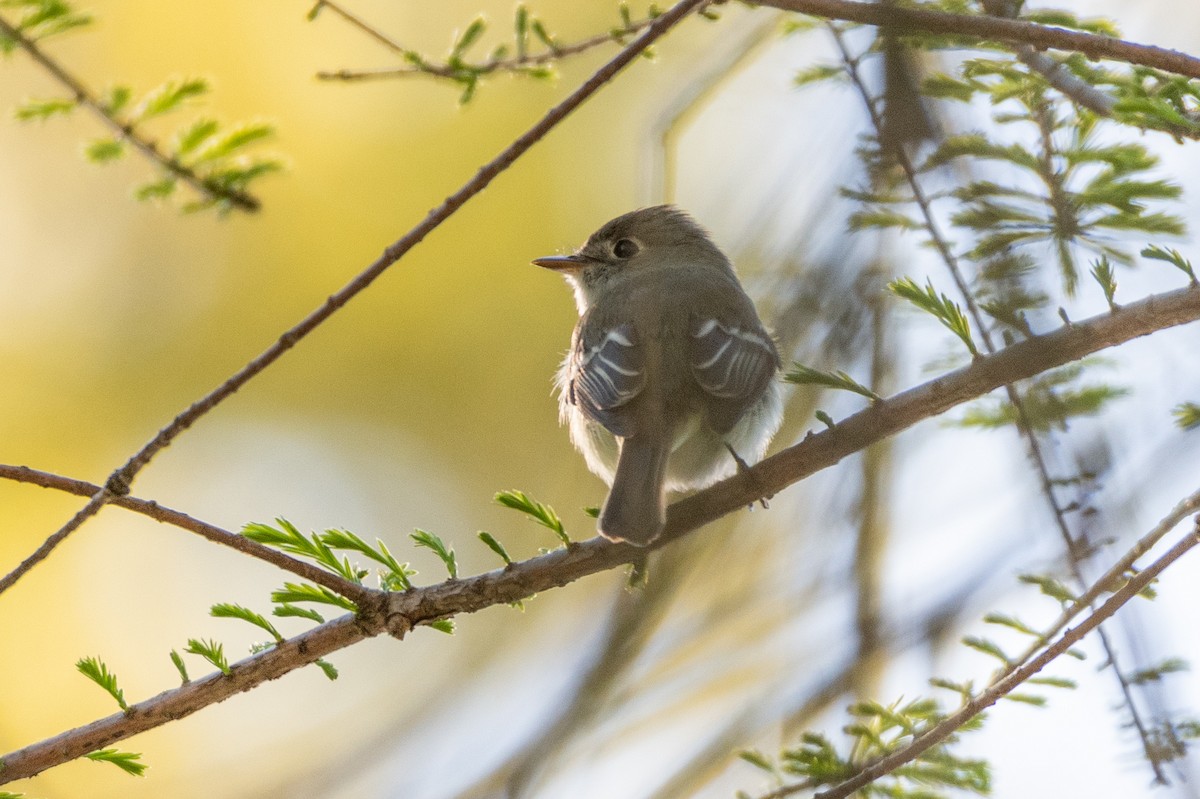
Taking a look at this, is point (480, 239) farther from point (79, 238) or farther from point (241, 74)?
point (79, 238)

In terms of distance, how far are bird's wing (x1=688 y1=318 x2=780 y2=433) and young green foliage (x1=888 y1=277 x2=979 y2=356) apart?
123 cm

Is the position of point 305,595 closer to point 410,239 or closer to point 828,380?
point 410,239

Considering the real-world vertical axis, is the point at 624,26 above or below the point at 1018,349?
above

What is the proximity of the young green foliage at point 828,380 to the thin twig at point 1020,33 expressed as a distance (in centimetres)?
79

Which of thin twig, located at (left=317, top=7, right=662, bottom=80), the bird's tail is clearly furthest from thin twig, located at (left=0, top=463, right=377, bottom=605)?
thin twig, located at (left=317, top=7, right=662, bottom=80)

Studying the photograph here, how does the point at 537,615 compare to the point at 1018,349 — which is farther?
the point at 537,615

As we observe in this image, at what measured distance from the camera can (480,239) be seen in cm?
733

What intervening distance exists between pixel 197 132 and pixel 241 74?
13.9 ft

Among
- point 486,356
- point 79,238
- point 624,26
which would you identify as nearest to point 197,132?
point 624,26

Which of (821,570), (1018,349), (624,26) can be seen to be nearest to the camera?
(1018,349)

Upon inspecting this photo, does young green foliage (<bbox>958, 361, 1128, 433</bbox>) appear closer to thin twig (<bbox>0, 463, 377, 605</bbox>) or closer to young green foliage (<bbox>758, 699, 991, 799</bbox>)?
young green foliage (<bbox>758, 699, 991, 799</bbox>)

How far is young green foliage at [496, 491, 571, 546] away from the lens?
2.72 meters

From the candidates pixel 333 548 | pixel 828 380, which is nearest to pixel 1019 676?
pixel 828 380

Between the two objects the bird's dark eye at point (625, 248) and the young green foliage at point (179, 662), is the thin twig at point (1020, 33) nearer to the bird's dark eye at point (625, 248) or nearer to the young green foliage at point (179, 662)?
the young green foliage at point (179, 662)
